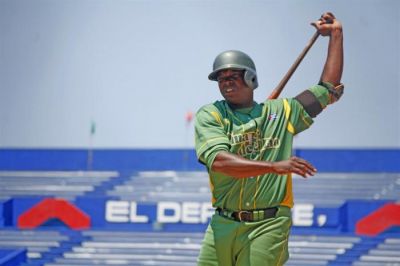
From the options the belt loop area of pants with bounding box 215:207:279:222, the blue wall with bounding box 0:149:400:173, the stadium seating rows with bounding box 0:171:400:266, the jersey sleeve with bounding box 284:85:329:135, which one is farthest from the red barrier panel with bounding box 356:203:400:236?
the belt loop area of pants with bounding box 215:207:279:222

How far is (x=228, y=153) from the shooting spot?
113 inches

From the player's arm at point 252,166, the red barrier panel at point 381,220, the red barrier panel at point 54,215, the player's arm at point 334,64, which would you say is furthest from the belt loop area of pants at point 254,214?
the red barrier panel at point 54,215

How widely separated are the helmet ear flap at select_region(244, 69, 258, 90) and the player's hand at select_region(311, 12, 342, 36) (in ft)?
1.42

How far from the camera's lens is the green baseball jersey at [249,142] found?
2994 millimetres

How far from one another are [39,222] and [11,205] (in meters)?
0.43

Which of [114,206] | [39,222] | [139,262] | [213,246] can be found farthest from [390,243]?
Answer: [213,246]

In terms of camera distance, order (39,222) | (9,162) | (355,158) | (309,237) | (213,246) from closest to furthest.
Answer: (213,246) < (309,237) < (39,222) < (355,158) < (9,162)

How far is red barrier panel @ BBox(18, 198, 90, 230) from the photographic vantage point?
1010cm

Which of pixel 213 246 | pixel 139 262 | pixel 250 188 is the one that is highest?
pixel 250 188

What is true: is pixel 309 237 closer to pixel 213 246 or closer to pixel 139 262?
pixel 139 262

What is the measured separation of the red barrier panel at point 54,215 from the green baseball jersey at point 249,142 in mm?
7242

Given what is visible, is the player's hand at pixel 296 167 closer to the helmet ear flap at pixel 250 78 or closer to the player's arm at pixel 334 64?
the helmet ear flap at pixel 250 78

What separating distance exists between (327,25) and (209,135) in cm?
73

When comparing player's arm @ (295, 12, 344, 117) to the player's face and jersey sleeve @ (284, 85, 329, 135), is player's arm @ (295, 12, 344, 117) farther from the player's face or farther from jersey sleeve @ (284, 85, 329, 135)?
the player's face
